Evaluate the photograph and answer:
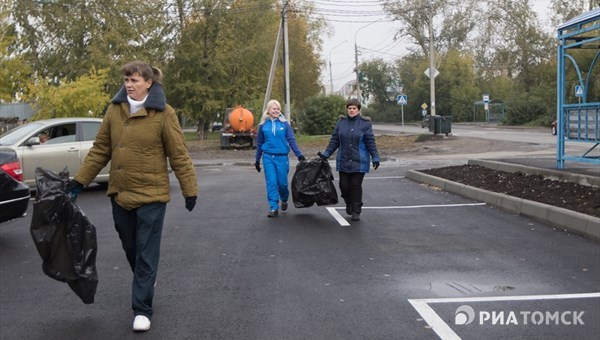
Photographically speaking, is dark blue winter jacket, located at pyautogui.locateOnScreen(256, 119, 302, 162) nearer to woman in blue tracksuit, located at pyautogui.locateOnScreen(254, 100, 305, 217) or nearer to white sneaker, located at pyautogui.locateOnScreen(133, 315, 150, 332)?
woman in blue tracksuit, located at pyautogui.locateOnScreen(254, 100, 305, 217)

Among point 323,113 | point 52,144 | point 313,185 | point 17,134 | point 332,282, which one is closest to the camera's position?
point 332,282

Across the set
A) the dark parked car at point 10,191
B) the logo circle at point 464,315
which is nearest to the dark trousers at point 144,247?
the logo circle at point 464,315

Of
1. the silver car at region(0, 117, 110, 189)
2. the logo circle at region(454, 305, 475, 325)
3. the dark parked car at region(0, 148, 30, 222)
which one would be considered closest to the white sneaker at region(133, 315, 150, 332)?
the logo circle at region(454, 305, 475, 325)

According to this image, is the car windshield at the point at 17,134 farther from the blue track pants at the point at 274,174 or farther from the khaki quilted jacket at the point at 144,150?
the khaki quilted jacket at the point at 144,150

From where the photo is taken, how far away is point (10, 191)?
758 cm

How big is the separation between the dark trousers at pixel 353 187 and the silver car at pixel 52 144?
5667 millimetres

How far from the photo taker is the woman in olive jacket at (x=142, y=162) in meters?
4.38

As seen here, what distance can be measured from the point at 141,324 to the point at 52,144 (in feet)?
29.2

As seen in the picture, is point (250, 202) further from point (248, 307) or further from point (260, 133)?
point (248, 307)

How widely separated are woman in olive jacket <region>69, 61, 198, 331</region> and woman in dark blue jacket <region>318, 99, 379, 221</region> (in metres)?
4.44

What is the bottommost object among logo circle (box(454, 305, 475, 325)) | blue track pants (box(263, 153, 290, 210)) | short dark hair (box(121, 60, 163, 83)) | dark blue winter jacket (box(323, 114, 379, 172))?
logo circle (box(454, 305, 475, 325))

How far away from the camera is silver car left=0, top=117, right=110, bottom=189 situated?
11.8 metres

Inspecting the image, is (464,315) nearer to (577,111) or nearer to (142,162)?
(142,162)

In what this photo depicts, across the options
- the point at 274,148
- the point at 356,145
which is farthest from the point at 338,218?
the point at 274,148
